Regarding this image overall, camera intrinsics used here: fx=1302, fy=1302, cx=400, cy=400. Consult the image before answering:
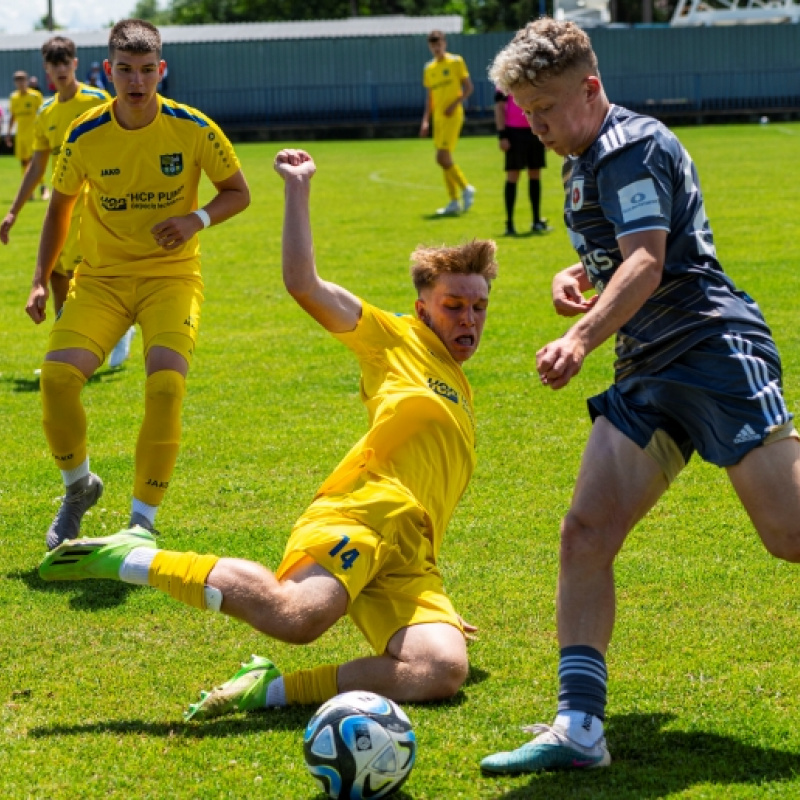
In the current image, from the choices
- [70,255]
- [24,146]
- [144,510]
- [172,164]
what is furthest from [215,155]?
[24,146]

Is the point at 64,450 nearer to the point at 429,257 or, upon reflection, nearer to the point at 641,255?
the point at 429,257

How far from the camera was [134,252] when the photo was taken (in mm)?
6707

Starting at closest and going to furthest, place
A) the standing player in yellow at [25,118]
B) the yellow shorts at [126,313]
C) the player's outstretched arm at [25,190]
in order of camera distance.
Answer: the yellow shorts at [126,313]
the player's outstretched arm at [25,190]
the standing player in yellow at [25,118]

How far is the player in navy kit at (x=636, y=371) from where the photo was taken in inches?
157

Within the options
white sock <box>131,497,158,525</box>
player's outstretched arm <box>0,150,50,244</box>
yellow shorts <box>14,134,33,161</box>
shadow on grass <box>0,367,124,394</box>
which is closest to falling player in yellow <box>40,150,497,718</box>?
white sock <box>131,497,158,525</box>

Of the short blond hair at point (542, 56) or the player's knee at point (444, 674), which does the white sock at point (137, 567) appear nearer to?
the player's knee at point (444, 674)

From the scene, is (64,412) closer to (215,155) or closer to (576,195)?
(215,155)

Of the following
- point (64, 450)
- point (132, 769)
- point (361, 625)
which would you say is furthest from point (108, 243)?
point (132, 769)

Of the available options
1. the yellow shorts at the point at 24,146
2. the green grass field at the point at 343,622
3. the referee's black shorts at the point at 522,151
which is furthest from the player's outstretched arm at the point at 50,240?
the yellow shorts at the point at 24,146

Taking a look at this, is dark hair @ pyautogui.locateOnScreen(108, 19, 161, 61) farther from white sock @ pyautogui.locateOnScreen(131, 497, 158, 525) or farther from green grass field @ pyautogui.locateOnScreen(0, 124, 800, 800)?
green grass field @ pyautogui.locateOnScreen(0, 124, 800, 800)

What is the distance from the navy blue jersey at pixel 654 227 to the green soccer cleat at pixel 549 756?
1220 mm

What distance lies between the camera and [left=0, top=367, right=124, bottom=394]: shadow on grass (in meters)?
10.1

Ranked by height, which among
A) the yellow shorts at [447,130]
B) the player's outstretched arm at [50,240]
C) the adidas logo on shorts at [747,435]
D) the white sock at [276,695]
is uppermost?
the adidas logo on shorts at [747,435]

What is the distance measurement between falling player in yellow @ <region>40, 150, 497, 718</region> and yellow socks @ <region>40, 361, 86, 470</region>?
1.63m
